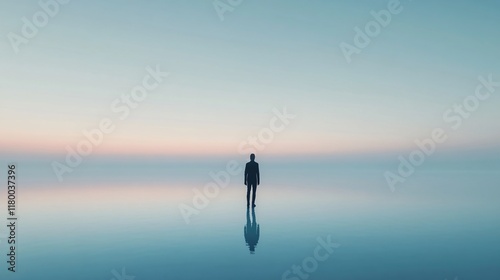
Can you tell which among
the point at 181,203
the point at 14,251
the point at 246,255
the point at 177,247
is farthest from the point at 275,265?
the point at 181,203

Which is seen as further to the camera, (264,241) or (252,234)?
(252,234)

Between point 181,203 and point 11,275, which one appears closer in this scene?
point 11,275

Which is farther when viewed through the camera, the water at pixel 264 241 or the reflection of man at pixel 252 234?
the reflection of man at pixel 252 234

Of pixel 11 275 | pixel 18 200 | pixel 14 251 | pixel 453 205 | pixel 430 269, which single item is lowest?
pixel 430 269

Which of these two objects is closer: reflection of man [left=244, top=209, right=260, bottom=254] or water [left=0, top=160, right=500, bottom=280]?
water [left=0, top=160, right=500, bottom=280]

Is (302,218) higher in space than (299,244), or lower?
higher

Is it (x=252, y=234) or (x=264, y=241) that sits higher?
(x=252, y=234)

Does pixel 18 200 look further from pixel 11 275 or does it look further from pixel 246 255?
pixel 246 255

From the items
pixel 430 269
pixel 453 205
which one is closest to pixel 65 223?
pixel 430 269

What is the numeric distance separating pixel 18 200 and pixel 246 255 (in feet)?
54.8

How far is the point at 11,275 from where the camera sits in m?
8.04

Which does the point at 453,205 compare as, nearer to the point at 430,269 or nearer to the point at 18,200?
the point at 430,269

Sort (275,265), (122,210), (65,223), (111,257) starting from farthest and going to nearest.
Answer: (122,210) < (65,223) < (111,257) < (275,265)

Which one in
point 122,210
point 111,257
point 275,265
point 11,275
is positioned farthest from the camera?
point 122,210
